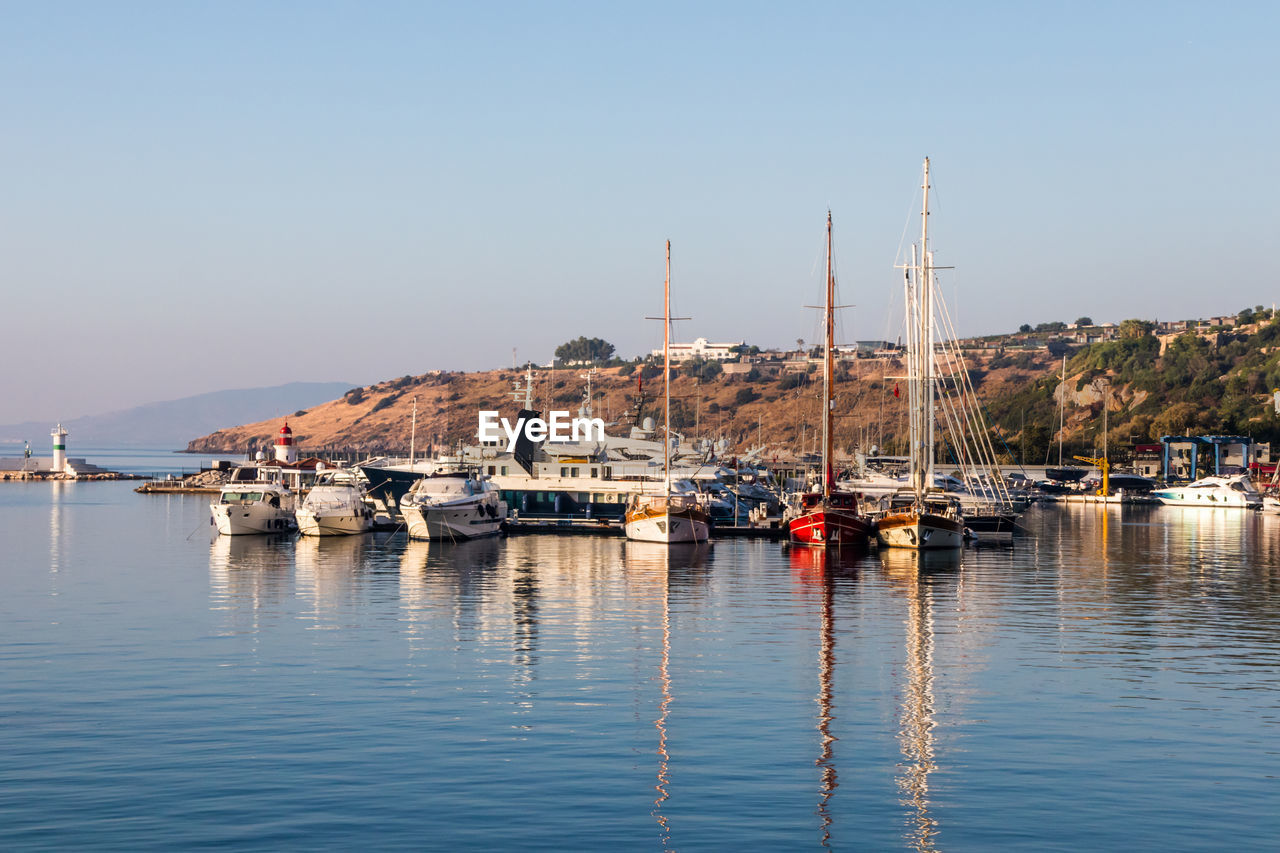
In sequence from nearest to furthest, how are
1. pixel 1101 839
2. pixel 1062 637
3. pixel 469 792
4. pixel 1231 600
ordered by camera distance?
1. pixel 1101 839
2. pixel 469 792
3. pixel 1062 637
4. pixel 1231 600

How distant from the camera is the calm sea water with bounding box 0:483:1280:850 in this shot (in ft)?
59.9

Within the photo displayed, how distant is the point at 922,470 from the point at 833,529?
720 cm

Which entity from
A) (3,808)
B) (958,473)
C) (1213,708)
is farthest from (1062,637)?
(958,473)

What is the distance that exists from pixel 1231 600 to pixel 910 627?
53.8 feet

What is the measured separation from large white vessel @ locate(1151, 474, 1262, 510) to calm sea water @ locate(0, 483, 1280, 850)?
82286 millimetres

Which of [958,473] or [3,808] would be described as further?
[958,473]

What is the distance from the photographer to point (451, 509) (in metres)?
74.9

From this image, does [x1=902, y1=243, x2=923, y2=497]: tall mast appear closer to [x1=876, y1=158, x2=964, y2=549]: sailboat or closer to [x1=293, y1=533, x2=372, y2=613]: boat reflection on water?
[x1=876, y1=158, x2=964, y2=549]: sailboat

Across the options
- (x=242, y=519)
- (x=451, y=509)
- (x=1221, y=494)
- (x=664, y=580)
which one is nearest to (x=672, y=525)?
(x=451, y=509)

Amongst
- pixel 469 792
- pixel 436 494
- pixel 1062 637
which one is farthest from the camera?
pixel 436 494

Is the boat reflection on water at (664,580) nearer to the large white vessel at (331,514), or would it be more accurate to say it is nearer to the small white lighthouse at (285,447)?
the large white vessel at (331,514)

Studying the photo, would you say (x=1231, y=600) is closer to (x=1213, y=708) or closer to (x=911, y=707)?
(x=1213, y=708)

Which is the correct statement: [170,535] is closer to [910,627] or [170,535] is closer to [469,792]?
[910,627]

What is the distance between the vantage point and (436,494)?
7794cm
